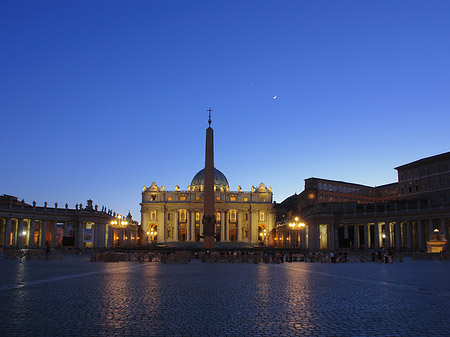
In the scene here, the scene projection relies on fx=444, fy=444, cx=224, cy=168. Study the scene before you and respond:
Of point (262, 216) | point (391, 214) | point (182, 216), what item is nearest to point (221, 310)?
point (391, 214)

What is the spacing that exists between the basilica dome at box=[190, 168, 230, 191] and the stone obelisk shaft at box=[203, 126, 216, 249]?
9241cm

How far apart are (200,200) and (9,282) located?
114 metres

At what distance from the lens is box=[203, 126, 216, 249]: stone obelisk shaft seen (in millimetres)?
44906

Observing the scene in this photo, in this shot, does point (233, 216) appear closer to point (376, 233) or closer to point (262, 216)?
point (262, 216)

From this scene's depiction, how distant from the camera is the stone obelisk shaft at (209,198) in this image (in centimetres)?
4491

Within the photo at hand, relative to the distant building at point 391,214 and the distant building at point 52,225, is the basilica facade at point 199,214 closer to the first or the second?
the distant building at point 391,214

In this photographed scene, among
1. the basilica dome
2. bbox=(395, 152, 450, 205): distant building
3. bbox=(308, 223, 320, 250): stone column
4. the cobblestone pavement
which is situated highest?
the basilica dome

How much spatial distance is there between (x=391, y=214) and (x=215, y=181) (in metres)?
75.7

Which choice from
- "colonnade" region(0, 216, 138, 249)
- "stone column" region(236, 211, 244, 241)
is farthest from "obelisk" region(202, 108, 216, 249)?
"stone column" region(236, 211, 244, 241)

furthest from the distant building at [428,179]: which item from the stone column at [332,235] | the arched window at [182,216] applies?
the arched window at [182,216]

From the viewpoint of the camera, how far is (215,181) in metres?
142

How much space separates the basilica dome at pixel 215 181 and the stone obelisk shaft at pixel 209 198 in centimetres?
9241

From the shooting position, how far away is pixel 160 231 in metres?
134

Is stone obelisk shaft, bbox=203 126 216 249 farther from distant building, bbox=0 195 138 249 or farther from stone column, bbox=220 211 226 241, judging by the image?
stone column, bbox=220 211 226 241
